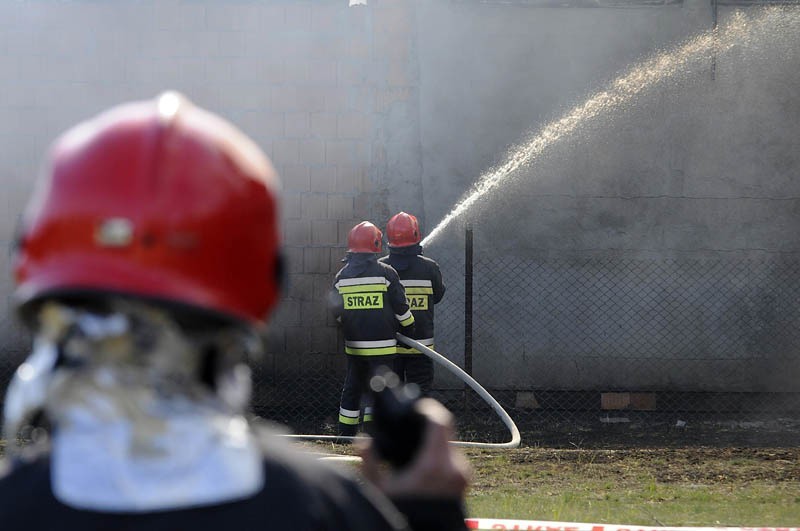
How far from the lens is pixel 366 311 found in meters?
8.18

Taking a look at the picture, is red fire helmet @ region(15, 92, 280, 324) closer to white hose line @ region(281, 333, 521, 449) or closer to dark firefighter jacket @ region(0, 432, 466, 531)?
dark firefighter jacket @ region(0, 432, 466, 531)

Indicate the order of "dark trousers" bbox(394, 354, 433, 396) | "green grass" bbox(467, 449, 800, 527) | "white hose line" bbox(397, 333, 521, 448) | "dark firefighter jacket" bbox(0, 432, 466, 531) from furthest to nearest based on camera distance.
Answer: "dark trousers" bbox(394, 354, 433, 396), "white hose line" bbox(397, 333, 521, 448), "green grass" bbox(467, 449, 800, 527), "dark firefighter jacket" bbox(0, 432, 466, 531)

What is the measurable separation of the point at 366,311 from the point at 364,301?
0.08 meters

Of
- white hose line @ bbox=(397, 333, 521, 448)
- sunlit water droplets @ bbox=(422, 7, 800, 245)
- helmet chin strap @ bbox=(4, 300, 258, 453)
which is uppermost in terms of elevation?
sunlit water droplets @ bbox=(422, 7, 800, 245)

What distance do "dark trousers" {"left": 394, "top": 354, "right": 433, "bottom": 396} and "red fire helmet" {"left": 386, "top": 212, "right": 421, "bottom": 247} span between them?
97cm

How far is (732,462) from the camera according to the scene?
8086 mm

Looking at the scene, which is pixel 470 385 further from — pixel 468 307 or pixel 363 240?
pixel 468 307

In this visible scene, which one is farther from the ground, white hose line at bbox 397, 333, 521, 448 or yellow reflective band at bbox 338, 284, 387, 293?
yellow reflective band at bbox 338, 284, 387, 293

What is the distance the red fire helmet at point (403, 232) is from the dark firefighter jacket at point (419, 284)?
0.05m

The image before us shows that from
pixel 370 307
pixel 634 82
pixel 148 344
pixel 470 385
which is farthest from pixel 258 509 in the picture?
pixel 634 82

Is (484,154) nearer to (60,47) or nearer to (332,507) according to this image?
(60,47)

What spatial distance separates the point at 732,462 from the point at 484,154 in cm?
423

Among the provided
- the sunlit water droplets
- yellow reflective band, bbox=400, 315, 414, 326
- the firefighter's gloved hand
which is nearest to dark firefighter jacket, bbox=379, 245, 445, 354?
yellow reflective band, bbox=400, 315, 414, 326

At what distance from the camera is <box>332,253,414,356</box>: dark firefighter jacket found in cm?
818
